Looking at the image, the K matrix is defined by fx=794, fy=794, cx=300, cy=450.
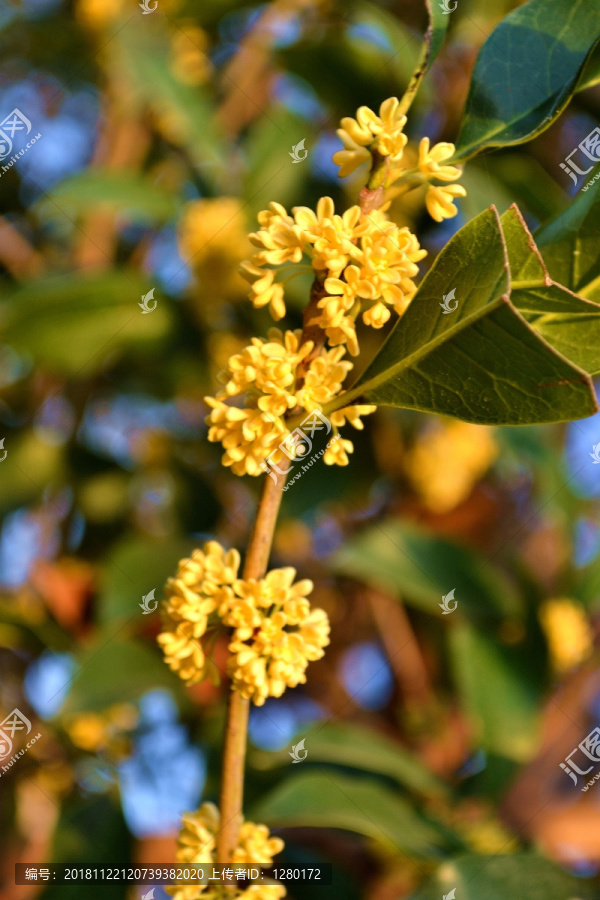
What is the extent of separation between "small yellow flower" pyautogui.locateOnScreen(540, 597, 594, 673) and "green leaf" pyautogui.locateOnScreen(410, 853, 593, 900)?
718 millimetres

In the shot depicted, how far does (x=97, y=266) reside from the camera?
1.78m

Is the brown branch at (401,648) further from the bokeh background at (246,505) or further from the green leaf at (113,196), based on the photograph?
the green leaf at (113,196)

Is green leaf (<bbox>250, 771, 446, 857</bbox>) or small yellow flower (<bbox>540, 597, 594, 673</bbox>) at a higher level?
green leaf (<bbox>250, 771, 446, 857</bbox>)

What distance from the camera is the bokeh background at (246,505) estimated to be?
133 centimetres

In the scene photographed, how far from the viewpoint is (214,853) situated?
1.95ft

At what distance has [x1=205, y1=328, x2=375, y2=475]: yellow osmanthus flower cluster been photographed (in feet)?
1.77

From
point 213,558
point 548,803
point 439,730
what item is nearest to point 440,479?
point 439,730

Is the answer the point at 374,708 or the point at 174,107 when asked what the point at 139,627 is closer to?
the point at 374,708

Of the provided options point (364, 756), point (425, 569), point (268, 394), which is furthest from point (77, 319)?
point (268, 394)

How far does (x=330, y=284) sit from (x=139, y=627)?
1.20 metres

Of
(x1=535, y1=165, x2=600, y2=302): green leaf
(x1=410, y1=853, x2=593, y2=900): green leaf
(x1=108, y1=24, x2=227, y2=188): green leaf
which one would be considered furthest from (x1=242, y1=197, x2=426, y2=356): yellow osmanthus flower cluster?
(x1=108, y1=24, x2=227, y2=188): green leaf

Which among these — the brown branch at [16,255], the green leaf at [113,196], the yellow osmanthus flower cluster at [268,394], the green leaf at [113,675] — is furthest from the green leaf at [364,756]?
the brown branch at [16,255]

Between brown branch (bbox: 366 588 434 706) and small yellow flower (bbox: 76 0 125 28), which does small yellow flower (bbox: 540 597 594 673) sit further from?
small yellow flower (bbox: 76 0 125 28)

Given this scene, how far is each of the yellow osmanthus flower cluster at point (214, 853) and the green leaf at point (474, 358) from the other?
0.33 m
